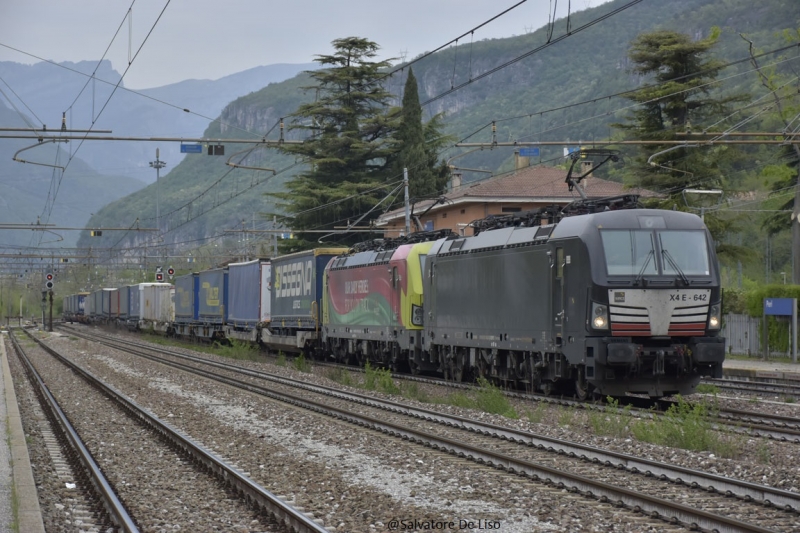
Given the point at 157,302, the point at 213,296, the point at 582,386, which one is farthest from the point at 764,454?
the point at 157,302

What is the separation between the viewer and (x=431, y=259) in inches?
942

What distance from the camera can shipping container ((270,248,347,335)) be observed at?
33.1 metres

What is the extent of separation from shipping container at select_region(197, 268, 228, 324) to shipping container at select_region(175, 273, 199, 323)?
53cm

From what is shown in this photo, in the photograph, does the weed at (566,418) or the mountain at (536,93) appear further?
the mountain at (536,93)

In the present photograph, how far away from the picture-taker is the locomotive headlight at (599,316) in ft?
53.3

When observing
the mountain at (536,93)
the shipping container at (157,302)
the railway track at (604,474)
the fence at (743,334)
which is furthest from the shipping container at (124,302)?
the railway track at (604,474)

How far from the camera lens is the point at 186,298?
52250 millimetres

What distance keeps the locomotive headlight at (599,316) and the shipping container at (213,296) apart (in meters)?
29.7

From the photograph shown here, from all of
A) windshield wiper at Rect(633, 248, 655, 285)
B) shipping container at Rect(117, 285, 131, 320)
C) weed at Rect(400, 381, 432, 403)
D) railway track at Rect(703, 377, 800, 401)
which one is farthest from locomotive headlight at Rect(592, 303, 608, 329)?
shipping container at Rect(117, 285, 131, 320)

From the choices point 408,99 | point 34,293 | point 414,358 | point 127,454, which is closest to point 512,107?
point 34,293

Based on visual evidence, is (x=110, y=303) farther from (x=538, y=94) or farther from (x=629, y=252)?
(x=538, y=94)

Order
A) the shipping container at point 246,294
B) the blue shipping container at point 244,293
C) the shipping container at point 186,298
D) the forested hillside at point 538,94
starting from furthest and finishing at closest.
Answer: the forested hillside at point 538,94 < the shipping container at point 186,298 < the blue shipping container at point 244,293 < the shipping container at point 246,294

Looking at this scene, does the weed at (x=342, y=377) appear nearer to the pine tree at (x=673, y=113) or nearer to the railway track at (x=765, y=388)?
the railway track at (x=765, y=388)

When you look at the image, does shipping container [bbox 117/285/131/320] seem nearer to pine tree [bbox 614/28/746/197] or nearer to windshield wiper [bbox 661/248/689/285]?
pine tree [bbox 614/28/746/197]
